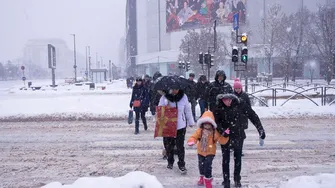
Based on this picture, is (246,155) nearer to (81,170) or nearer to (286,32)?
(81,170)

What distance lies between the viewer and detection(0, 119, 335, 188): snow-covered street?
19.0ft

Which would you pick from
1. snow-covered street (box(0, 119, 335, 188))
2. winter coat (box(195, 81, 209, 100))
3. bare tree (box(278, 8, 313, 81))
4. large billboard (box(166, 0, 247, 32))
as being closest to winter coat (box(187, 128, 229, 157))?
snow-covered street (box(0, 119, 335, 188))

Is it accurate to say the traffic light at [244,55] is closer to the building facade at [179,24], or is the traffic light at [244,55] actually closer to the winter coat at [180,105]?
the winter coat at [180,105]

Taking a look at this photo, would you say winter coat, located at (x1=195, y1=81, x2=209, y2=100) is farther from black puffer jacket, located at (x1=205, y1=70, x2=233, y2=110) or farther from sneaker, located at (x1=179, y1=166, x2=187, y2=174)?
sneaker, located at (x1=179, y1=166, x2=187, y2=174)

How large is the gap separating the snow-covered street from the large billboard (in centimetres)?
5956

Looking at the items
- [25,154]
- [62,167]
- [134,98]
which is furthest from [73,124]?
[62,167]

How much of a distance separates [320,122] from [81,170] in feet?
30.9

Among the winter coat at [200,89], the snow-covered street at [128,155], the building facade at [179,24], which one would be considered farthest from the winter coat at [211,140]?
the building facade at [179,24]

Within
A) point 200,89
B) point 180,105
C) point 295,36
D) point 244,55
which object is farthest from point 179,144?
point 295,36

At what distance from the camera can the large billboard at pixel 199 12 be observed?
6944 centimetres

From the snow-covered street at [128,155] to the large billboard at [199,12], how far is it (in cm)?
5956

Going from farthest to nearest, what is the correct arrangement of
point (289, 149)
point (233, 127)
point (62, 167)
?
point (289, 149)
point (62, 167)
point (233, 127)

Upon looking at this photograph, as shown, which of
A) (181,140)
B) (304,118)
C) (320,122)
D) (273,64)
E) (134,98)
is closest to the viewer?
(181,140)

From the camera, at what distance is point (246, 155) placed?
7.14 m
